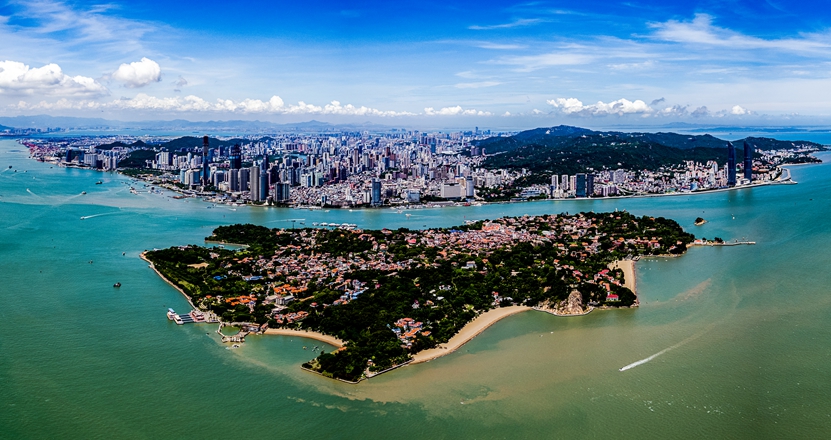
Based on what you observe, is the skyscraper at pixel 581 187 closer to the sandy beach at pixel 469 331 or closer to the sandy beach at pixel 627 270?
the sandy beach at pixel 627 270

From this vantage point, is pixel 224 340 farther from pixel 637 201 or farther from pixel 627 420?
pixel 637 201

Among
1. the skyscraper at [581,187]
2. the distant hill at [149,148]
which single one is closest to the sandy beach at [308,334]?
the skyscraper at [581,187]

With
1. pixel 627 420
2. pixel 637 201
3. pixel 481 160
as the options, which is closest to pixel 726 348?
pixel 627 420

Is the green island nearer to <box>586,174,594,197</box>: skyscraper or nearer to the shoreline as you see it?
the shoreline

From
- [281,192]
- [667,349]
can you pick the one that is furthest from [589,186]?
[667,349]

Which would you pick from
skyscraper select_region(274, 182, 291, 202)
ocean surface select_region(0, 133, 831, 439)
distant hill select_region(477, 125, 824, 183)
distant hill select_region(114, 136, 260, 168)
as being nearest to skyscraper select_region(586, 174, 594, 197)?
distant hill select_region(477, 125, 824, 183)

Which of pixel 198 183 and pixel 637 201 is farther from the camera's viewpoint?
pixel 198 183

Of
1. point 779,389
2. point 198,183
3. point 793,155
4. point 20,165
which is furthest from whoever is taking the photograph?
point 793,155

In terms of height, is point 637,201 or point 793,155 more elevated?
point 793,155
